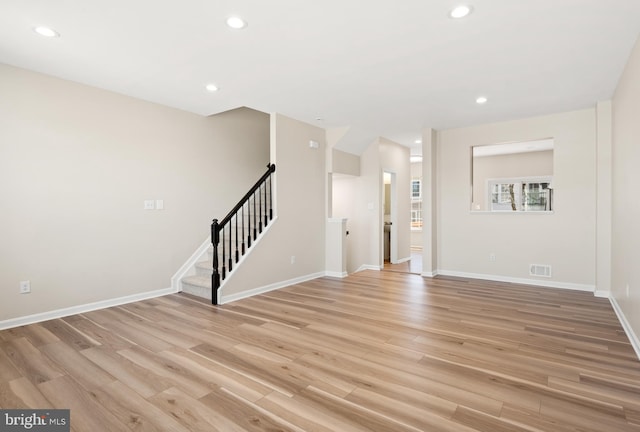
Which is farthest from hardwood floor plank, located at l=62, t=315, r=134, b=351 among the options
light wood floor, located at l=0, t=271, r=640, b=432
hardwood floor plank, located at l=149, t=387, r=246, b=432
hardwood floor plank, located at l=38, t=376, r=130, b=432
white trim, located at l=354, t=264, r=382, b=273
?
white trim, located at l=354, t=264, r=382, b=273

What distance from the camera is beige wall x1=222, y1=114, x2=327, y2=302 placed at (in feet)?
15.7

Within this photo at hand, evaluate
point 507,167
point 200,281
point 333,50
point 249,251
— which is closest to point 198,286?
point 200,281

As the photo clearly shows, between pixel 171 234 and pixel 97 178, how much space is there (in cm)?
120

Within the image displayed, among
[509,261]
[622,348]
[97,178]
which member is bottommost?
[622,348]

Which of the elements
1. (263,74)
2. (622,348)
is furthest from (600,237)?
(263,74)

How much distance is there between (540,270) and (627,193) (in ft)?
7.87

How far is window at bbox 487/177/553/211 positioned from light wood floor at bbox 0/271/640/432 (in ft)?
12.8

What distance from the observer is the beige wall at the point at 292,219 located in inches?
189

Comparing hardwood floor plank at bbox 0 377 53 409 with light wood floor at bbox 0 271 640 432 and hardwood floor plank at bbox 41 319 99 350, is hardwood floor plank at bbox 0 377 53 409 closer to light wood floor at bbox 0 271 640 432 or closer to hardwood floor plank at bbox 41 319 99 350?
light wood floor at bbox 0 271 640 432

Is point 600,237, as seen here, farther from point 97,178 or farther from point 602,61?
point 97,178

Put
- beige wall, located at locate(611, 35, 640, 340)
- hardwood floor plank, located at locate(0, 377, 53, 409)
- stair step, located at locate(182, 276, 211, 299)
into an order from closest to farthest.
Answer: hardwood floor plank, located at locate(0, 377, 53, 409)
beige wall, located at locate(611, 35, 640, 340)
stair step, located at locate(182, 276, 211, 299)

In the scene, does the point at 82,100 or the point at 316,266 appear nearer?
the point at 82,100

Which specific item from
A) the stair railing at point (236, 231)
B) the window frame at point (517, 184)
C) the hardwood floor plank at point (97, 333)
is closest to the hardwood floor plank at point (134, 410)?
the hardwood floor plank at point (97, 333)

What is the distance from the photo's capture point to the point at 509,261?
562 cm
